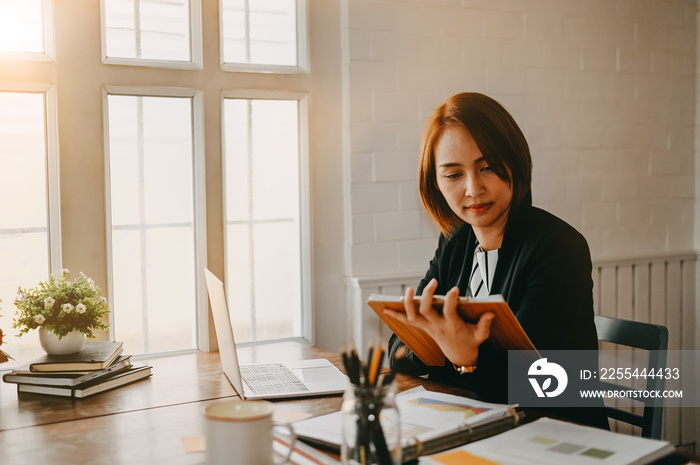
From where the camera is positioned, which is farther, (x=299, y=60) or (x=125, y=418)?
(x=299, y=60)

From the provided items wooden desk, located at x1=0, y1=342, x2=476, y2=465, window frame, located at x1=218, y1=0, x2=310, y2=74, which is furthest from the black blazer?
window frame, located at x1=218, y1=0, x2=310, y2=74

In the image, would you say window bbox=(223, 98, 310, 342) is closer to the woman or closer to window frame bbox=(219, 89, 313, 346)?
window frame bbox=(219, 89, 313, 346)

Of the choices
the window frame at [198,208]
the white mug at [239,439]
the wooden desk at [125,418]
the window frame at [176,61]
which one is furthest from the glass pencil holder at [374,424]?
the window frame at [176,61]

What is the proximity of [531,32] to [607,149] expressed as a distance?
2.28 ft

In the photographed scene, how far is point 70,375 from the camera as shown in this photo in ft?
5.95

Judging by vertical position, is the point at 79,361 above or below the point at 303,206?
below

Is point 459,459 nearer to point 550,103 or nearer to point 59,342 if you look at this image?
point 59,342

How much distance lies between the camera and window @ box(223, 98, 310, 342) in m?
2.79

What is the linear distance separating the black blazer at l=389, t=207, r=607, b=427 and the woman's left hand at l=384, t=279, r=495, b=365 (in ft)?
0.25

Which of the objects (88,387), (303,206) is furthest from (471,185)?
(88,387)

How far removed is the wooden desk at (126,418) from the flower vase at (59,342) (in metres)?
0.15

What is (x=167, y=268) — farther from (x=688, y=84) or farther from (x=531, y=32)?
(x=688, y=84)

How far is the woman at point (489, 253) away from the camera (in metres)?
1.66

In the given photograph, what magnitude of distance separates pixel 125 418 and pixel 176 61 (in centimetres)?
151
